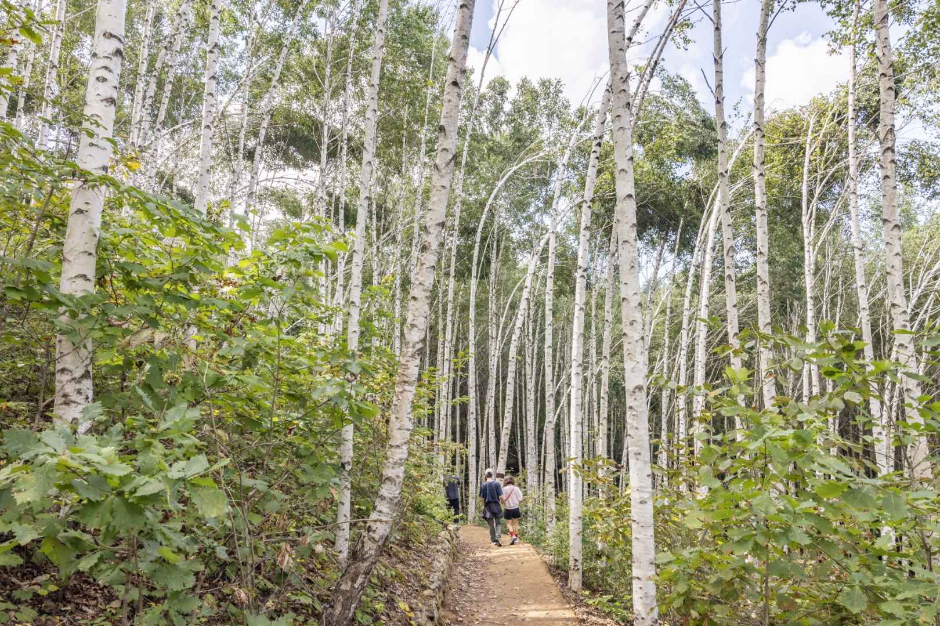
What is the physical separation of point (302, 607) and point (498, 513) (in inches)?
281

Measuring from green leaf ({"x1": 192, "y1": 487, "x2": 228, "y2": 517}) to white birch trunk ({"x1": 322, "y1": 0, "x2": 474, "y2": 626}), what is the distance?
1744 mm

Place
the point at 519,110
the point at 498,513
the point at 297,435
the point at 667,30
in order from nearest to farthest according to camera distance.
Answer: the point at 297,435
the point at 667,30
the point at 498,513
the point at 519,110

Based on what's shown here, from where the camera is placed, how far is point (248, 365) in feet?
8.66

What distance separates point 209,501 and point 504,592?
6405mm

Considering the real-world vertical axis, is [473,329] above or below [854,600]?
above

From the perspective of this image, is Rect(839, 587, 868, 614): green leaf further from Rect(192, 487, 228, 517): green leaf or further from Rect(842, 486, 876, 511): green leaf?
Rect(192, 487, 228, 517): green leaf

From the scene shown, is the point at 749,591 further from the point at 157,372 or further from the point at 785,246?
the point at 785,246

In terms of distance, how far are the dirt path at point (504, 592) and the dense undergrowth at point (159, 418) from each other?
297cm

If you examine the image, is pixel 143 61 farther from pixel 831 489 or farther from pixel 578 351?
pixel 831 489

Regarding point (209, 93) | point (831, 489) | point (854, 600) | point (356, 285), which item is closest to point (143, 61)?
point (209, 93)

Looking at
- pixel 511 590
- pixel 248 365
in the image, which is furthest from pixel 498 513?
pixel 248 365

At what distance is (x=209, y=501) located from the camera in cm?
147

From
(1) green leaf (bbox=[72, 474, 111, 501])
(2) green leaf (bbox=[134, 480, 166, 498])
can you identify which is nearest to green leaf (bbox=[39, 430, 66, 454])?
(1) green leaf (bbox=[72, 474, 111, 501])

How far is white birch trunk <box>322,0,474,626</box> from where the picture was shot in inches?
120
